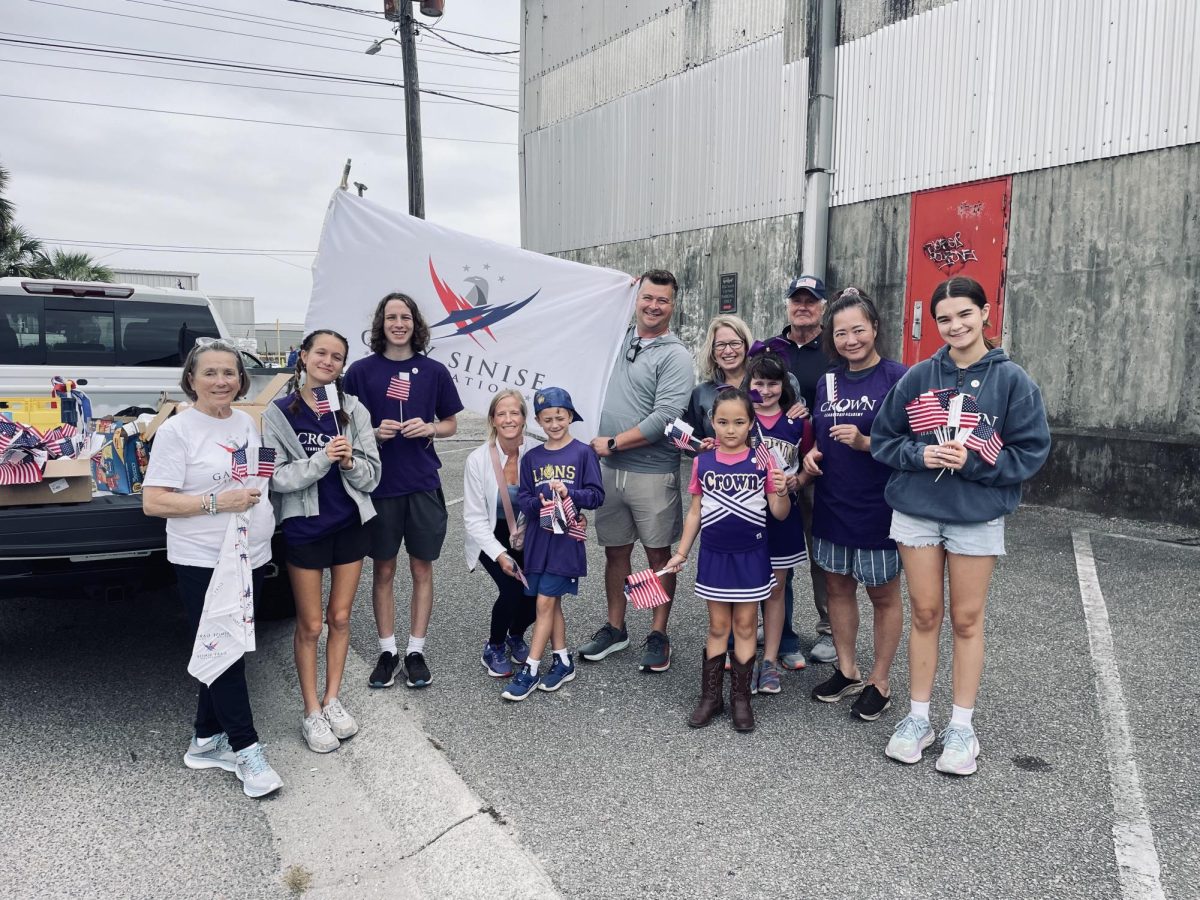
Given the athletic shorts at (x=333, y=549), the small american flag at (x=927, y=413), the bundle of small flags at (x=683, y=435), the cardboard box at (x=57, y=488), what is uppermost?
the small american flag at (x=927, y=413)

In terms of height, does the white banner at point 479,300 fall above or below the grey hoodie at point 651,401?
above

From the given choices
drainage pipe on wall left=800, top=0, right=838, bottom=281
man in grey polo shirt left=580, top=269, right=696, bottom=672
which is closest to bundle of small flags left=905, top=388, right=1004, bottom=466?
man in grey polo shirt left=580, top=269, right=696, bottom=672

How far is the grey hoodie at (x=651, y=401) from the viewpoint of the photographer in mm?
4223

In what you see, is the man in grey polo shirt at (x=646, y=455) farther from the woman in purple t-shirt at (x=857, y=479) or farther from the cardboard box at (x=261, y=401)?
the cardboard box at (x=261, y=401)

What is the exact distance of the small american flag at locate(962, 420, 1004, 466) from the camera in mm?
3074

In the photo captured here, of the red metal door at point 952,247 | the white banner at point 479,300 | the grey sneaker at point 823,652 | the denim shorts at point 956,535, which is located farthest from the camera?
the red metal door at point 952,247

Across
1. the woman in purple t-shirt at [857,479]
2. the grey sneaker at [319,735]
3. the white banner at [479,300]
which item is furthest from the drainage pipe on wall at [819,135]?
the grey sneaker at [319,735]

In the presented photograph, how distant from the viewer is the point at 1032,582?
5680 mm

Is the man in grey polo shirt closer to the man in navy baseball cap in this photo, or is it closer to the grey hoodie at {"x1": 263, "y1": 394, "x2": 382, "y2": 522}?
the man in navy baseball cap

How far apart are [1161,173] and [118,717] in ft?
28.8

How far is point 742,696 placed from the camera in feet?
11.9

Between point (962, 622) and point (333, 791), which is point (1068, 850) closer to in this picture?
point (962, 622)

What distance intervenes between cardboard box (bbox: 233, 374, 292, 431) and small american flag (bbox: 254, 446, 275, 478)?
1.02m

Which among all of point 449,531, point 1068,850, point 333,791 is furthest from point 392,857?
point 449,531
